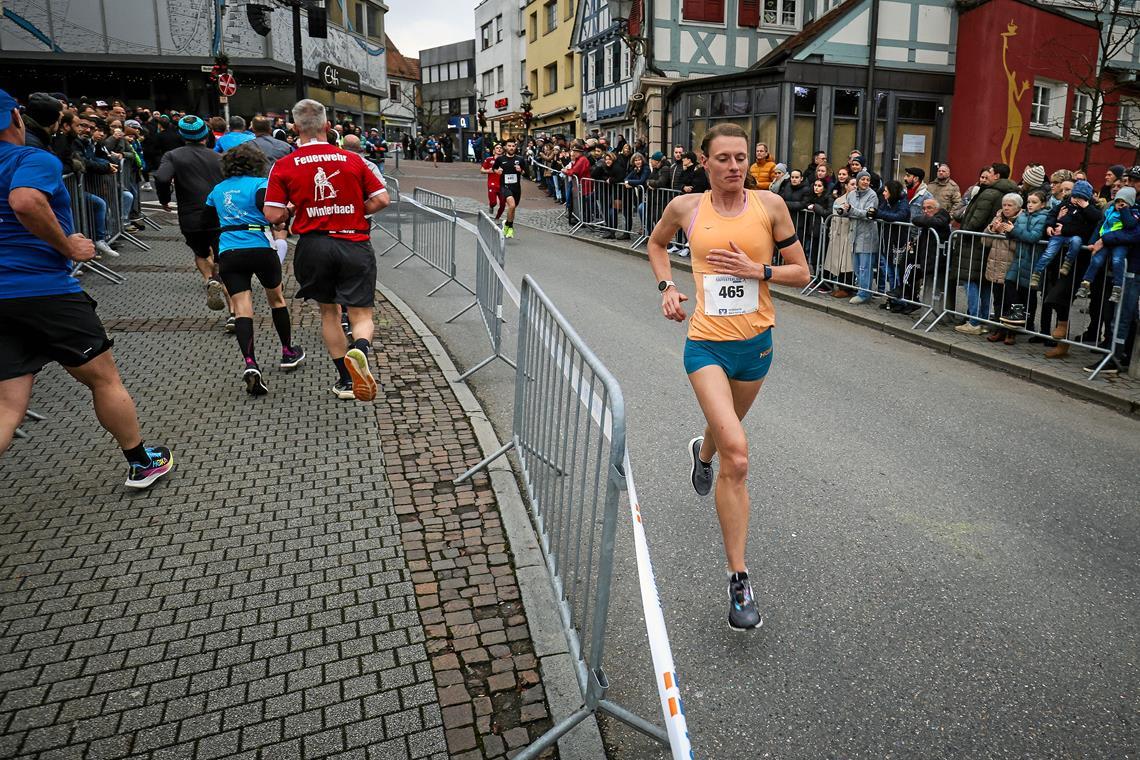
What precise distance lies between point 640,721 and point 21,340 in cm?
334

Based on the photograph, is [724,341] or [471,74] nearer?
[724,341]

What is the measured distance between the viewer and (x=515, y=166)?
1859cm

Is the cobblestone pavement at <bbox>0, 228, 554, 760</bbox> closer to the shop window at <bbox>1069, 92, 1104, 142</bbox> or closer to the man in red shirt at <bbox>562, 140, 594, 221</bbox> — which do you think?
the man in red shirt at <bbox>562, 140, 594, 221</bbox>

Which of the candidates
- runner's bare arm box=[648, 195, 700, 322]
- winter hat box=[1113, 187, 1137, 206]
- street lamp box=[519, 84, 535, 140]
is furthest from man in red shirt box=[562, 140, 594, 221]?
street lamp box=[519, 84, 535, 140]

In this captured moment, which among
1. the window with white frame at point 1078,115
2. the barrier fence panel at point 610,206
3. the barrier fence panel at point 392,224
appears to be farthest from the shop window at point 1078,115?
the barrier fence panel at point 392,224

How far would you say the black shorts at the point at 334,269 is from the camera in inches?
235

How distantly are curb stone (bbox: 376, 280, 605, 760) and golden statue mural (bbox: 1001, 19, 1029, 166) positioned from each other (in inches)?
845

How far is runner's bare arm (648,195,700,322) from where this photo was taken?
4039mm

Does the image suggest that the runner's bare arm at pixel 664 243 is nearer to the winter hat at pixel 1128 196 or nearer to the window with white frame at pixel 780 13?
the winter hat at pixel 1128 196

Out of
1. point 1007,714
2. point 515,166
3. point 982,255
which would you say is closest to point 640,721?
point 1007,714

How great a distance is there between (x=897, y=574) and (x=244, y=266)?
517 cm

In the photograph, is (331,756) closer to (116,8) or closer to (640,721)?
(640,721)

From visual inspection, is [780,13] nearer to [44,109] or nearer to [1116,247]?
[1116,247]

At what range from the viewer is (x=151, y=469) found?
4.72 meters
